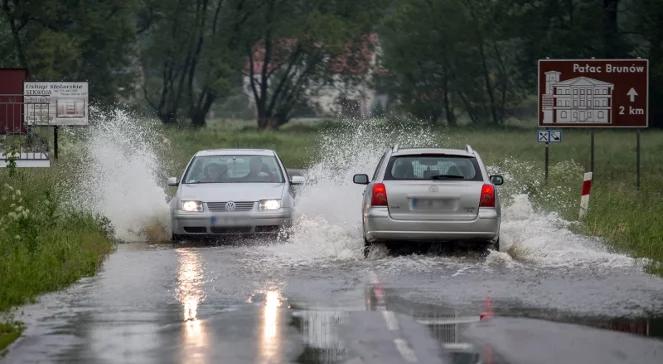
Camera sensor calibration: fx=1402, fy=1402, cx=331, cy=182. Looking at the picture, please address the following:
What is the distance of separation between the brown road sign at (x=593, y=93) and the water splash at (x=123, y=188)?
8.75 m

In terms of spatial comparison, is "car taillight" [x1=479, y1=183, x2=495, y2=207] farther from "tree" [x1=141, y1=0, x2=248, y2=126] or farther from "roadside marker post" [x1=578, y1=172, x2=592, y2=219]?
"tree" [x1=141, y1=0, x2=248, y2=126]

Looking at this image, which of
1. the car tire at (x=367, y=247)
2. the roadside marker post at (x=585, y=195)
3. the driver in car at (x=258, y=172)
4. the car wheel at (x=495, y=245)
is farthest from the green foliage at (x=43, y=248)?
the roadside marker post at (x=585, y=195)

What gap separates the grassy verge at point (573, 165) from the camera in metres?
21.4

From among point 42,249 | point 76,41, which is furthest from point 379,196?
point 76,41

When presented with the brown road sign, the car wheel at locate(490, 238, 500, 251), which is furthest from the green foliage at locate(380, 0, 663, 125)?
the car wheel at locate(490, 238, 500, 251)

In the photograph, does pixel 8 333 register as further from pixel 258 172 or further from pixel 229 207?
pixel 258 172

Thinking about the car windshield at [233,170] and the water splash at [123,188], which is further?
the water splash at [123,188]

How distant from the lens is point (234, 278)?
15555 mm

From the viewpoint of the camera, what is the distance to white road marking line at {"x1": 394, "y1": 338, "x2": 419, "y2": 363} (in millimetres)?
10133

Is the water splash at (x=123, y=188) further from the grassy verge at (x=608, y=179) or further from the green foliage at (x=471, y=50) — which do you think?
the green foliage at (x=471, y=50)

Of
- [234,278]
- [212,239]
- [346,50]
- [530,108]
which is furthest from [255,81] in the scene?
[234,278]

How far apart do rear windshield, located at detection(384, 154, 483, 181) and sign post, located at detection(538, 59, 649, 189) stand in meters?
11.9

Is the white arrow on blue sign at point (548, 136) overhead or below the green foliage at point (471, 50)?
below

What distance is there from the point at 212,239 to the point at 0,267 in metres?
6.48
